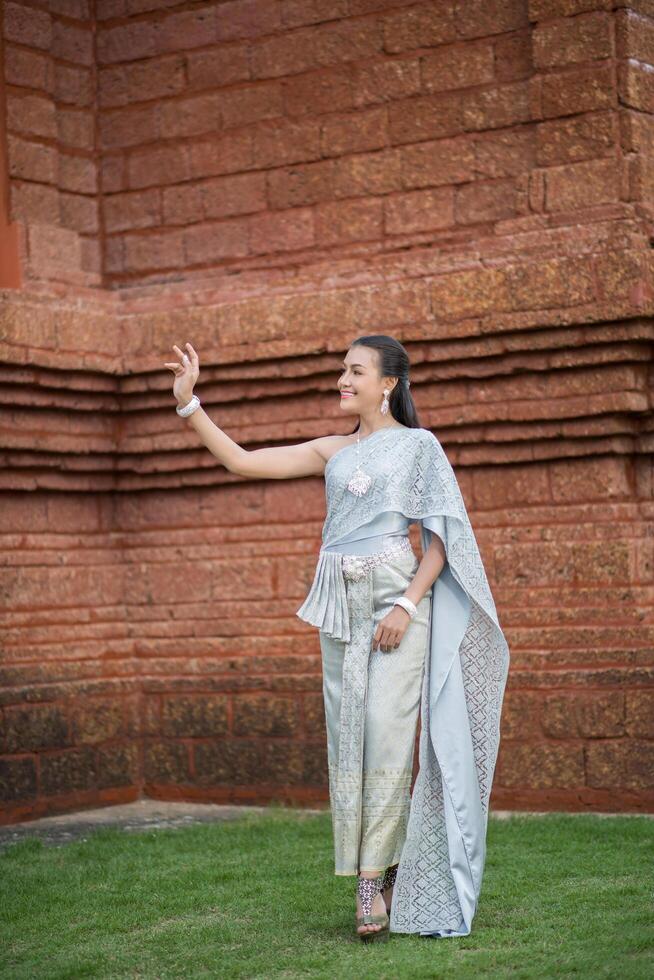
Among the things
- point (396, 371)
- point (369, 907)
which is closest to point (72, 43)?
point (396, 371)

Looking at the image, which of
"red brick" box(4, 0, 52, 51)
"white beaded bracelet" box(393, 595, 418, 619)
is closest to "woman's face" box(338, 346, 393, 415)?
"white beaded bracelet" box(393, 595, 418, 619)

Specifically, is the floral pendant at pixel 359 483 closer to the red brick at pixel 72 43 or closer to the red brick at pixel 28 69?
the red brick at pixel 28 69

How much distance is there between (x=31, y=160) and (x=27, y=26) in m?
0.77

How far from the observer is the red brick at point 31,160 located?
8586 mm

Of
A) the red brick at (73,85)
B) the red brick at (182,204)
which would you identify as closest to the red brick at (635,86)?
the red brick at (182,204)

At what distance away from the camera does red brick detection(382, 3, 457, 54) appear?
26.7 feet

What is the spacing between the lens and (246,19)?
876 cm

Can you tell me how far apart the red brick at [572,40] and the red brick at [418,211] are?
85 centimetres

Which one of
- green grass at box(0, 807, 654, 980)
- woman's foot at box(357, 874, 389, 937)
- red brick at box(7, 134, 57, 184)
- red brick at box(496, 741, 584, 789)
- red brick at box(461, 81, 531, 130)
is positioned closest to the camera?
green grass at box(0, 807, 654, 980)

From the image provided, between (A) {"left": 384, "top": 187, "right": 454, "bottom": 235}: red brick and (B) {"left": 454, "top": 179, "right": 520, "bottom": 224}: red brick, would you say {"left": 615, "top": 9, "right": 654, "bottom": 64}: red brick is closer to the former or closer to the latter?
(B) {"left": 454, "top": 179, "right": 520, "bottom": 224}: red brick

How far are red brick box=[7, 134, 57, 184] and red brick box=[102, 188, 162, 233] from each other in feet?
1.40

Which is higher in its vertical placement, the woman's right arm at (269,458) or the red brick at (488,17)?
the red brick at (488,17)

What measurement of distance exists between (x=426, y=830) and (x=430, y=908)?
0.26 metres

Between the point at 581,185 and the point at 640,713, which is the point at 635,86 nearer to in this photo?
the point at 581,185
